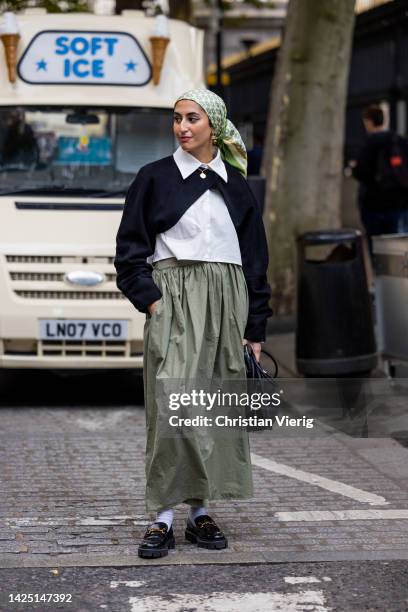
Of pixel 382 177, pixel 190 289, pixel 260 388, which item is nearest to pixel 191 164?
pixel 190 289

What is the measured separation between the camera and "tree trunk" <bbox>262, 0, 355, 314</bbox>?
46.3 feet

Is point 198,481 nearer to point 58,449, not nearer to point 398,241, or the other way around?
point 58,449

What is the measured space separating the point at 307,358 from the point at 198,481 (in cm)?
458

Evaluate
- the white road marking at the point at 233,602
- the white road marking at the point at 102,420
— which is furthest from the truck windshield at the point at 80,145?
the white road marking at the point at 233,602

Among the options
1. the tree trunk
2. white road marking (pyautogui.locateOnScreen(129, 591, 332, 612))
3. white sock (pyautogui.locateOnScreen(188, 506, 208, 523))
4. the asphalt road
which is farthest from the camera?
the tree trunk

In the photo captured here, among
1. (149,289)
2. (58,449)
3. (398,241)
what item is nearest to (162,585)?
(149,289)

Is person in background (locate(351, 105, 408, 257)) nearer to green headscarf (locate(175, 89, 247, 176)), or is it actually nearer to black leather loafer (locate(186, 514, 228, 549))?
green headscarf (locate(175, 89, 247, 176))

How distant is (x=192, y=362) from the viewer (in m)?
5.72

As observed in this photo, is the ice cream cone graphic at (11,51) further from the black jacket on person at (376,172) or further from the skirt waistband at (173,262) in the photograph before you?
the skirt waistband at (173,262)

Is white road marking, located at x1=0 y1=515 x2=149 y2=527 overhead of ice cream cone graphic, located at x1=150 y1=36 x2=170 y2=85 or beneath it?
beneath

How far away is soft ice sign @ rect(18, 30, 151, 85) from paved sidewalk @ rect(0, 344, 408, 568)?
8.61 feet

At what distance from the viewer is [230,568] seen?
18.3 ft

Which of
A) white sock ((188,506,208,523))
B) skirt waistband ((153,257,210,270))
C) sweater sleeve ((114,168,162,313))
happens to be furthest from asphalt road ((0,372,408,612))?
skirt waistband ((153,257,210,270))

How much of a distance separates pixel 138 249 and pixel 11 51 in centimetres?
501
